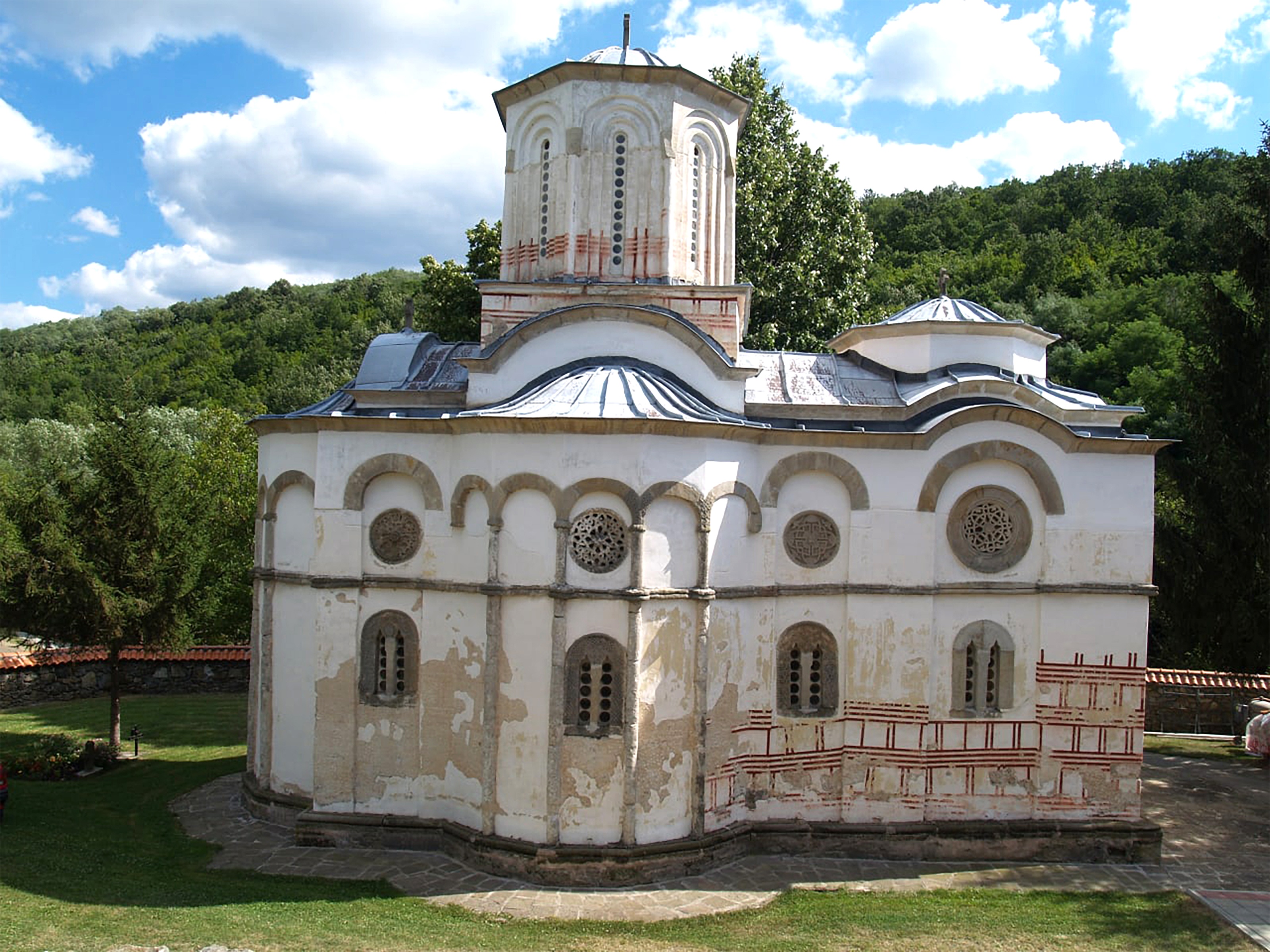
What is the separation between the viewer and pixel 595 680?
32.2ft

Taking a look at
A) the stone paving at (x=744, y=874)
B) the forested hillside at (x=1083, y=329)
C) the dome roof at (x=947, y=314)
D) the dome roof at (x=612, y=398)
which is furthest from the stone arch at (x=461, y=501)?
the forested hillside at (x=1083, y=329)

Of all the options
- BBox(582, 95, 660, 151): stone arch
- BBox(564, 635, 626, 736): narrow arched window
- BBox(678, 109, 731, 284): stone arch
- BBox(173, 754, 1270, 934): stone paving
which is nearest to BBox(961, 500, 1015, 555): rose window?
BBox(173, 754, 1270, 934): stone paving

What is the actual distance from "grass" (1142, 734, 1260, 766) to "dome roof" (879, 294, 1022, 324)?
26.4 feet

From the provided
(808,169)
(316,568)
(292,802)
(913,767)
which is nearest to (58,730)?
(292,802)

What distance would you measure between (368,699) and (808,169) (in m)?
16.9

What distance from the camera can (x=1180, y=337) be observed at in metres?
30.6

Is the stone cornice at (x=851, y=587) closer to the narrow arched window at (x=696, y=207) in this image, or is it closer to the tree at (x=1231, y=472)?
the narrow arched window at (x=696, y=207)

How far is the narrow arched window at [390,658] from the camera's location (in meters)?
10.9

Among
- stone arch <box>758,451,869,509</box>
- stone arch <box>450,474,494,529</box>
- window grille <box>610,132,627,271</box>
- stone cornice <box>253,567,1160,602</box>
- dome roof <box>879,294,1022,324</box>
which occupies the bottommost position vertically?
stone cornice <box>253,567,1160,602</box>

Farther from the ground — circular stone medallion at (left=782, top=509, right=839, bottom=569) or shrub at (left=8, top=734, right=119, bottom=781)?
circular stone medallion at (left=782, top=509, right=839, bottom=569)

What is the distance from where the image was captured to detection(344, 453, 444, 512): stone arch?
429 inches

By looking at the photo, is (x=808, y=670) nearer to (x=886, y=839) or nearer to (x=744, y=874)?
(x=886, y=839)

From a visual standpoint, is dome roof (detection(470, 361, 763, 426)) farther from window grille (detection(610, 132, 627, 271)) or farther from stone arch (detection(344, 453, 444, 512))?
window grille (detection(610, 132, 627, 271))

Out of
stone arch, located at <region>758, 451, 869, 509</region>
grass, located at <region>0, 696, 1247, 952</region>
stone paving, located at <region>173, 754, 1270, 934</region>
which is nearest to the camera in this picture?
grass, located at <region>0, 696, 1247, 952</region>
